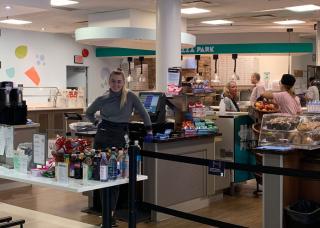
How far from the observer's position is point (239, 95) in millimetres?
14836

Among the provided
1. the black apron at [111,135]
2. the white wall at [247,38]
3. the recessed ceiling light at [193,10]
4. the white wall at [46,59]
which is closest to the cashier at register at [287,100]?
the black apron at [111,135]

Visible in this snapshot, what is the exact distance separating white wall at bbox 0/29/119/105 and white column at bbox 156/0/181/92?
6.58 m

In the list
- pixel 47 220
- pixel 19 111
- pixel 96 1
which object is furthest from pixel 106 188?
pixel 96 1

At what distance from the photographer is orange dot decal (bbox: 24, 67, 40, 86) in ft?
45.6

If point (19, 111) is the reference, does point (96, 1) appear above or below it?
above

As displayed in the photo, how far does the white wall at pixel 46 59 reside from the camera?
44.0 feet

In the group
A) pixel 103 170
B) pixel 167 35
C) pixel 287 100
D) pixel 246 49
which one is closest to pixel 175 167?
pixel 287 100

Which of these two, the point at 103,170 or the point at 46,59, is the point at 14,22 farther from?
the point at 103,170

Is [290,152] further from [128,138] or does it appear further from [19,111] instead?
[19,111]

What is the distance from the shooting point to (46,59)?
14391mm

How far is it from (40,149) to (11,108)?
3.48ft

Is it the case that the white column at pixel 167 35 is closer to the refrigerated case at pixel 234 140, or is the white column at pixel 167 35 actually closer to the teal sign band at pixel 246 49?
the refrigerated case at pixel 234 140

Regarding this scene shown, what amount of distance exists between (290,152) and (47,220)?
2192 mm

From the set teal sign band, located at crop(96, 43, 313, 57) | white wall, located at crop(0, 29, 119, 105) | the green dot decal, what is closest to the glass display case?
teal sign band, located at crop(96, 43, 313, 57)
